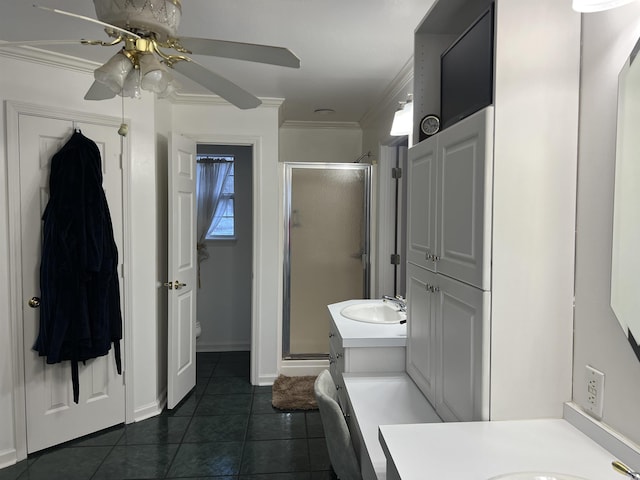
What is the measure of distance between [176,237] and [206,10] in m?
1.61

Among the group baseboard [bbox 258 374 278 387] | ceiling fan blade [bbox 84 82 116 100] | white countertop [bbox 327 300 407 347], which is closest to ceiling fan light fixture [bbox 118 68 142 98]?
ceiling fan blade [bbox 84 82 116 100]

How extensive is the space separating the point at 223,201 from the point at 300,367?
6.19 ft

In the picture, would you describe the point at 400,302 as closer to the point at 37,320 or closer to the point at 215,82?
the point at 215,82

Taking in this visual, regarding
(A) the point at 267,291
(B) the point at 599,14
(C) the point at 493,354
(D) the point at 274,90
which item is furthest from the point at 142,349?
(B) the point at 599,14

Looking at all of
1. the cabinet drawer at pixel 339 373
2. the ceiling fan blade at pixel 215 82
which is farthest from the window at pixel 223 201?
the ceiling fan blade at pixel 215 82

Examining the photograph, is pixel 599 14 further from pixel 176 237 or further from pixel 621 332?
pixel 176 237

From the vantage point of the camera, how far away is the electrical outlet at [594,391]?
114 centimetres

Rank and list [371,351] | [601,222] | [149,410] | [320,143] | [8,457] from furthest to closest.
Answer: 1. [320,143]
2. [149,410]
3. [8,457]
4. [371,351]
5. [601,222]

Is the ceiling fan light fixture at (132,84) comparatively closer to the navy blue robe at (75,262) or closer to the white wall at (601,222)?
the navy blue robe at (75,262)

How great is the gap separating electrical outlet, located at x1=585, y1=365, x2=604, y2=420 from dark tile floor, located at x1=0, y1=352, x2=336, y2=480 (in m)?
1.58

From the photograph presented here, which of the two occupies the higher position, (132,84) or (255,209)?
(132,84)

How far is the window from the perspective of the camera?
4.39m

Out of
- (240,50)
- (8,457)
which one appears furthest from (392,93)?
(8,457)

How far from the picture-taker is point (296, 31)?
220cm
